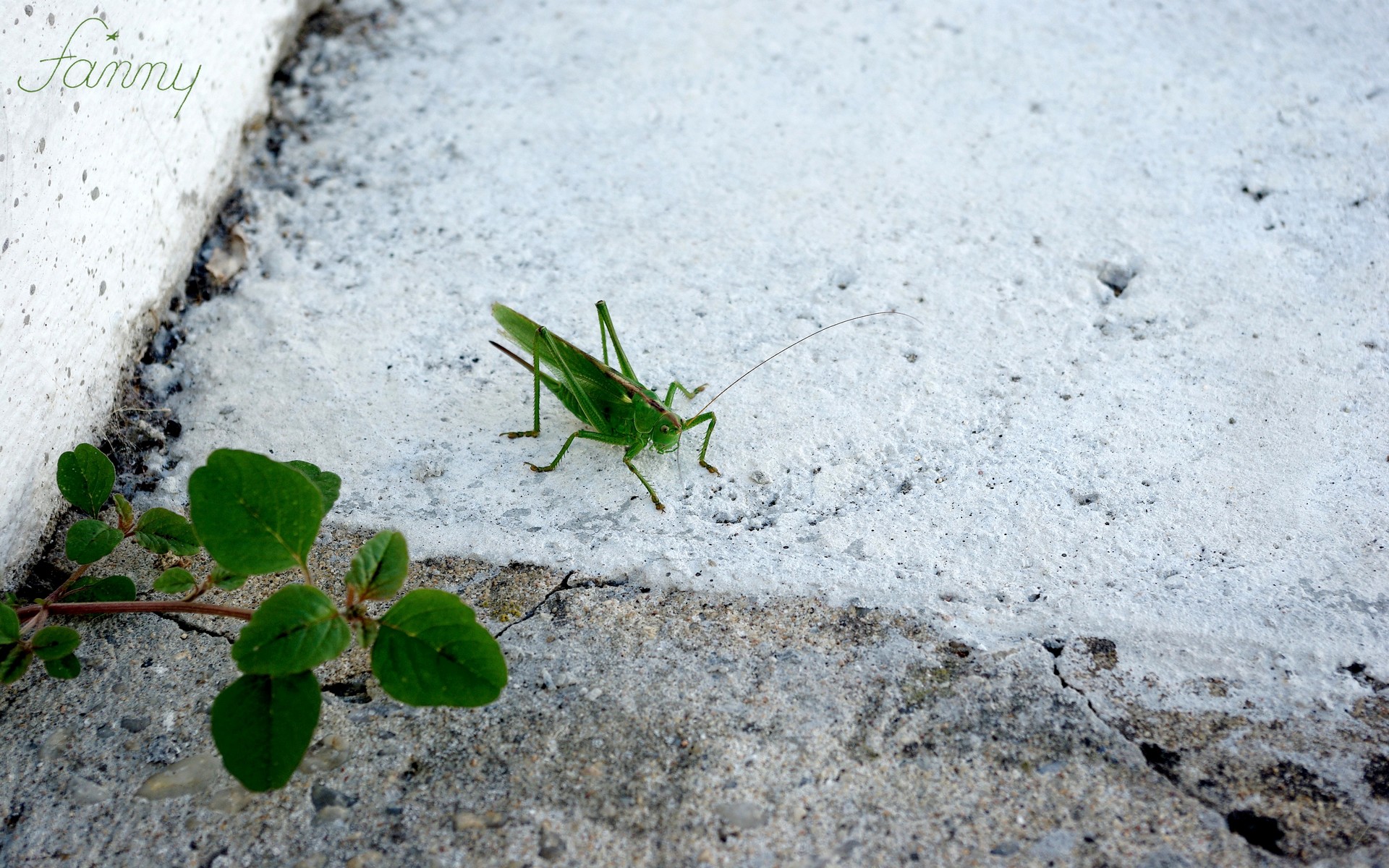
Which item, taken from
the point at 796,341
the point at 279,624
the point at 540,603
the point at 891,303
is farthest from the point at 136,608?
the point at 891,303

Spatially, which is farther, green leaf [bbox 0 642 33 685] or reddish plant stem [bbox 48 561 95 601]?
reddish plant stem [bbox 48 561 95 601]

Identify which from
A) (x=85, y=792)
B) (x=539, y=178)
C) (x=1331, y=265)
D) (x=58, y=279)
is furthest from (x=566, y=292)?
(x=1331, y=265)

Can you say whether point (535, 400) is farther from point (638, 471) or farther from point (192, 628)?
point (192, 628)

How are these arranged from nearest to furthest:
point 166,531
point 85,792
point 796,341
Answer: point 85,792 < point 166,531 < point 796,341

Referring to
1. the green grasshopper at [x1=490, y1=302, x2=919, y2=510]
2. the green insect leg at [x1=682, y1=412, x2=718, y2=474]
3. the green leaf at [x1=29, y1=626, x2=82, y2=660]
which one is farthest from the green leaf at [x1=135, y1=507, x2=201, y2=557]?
the green insect leg at [x1=682, y1=412, x2=718, y2=474]

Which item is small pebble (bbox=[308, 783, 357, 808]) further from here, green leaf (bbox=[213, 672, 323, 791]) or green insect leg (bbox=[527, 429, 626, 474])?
green insect leg (bbox=[527, 429, 626, 474])

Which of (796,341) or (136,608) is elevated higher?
(796,341)
